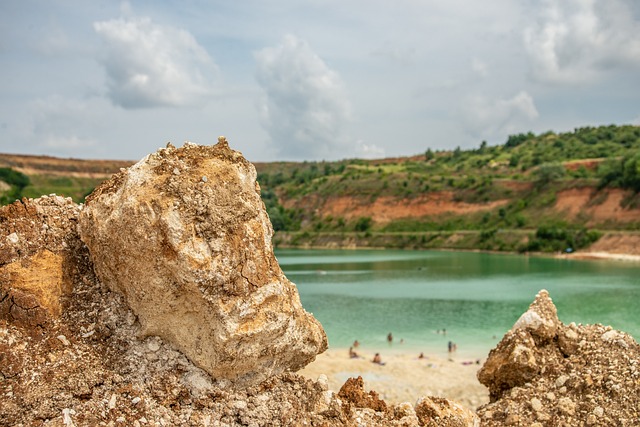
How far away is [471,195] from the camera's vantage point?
3767 inches

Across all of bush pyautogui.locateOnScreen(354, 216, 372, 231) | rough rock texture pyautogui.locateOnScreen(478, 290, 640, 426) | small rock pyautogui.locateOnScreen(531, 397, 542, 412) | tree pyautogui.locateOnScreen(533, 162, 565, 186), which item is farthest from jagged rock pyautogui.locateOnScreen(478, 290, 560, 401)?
bush pyautogui.locateOnScreen(354, 216, 372, 231)

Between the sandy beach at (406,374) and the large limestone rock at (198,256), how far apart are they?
41.2 ft

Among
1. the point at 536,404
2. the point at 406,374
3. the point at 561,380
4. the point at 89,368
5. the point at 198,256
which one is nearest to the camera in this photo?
the point at 198,256

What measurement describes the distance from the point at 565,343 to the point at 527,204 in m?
82.7

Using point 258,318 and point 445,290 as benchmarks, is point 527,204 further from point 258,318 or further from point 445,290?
point 258,318

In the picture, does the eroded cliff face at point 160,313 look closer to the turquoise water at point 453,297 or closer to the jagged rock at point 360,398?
the jagged rock at point 360,398

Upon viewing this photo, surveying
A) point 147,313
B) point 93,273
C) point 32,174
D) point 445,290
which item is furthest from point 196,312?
point 32,174

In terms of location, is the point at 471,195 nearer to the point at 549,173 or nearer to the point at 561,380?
the point at 549,173

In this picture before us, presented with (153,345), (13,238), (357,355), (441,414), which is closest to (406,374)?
(357,355)

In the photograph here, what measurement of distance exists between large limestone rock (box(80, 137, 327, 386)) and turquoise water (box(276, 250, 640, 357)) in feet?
66.8

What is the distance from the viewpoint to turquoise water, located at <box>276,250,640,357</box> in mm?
29116

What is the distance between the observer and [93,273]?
6570mm

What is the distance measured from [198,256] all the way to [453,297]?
36812 mm

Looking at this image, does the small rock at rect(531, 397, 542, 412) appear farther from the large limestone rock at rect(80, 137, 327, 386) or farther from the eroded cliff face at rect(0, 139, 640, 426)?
the large limestone rock at rect(80, 137, 327, 386)
